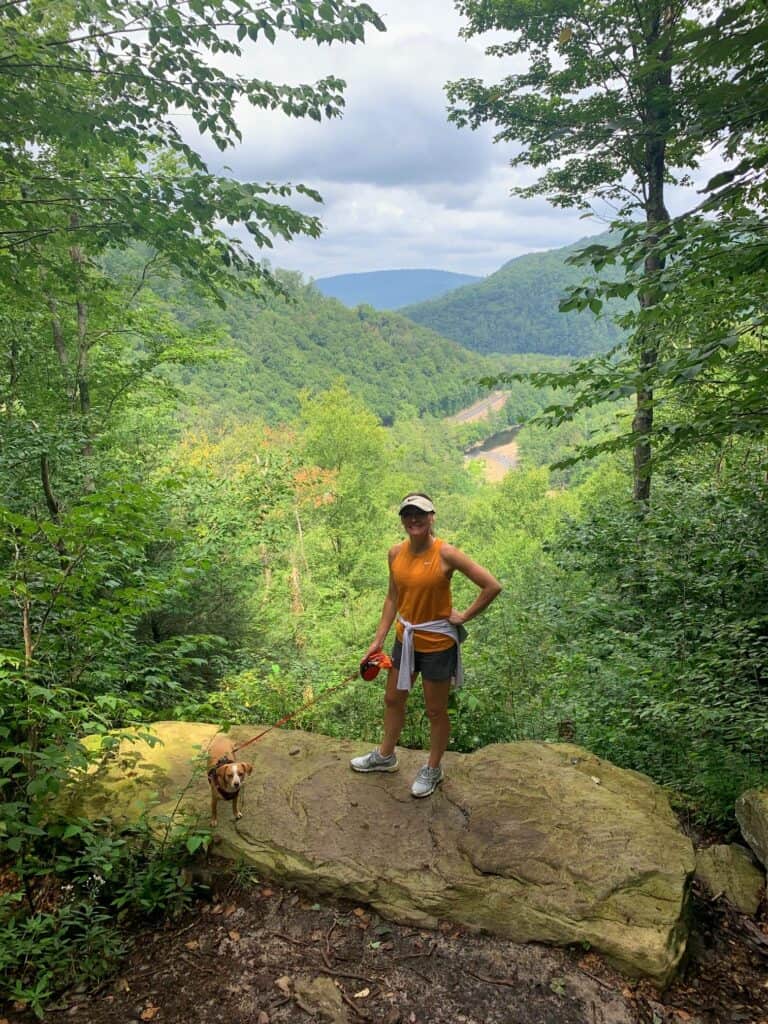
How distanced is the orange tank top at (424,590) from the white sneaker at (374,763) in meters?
1.13

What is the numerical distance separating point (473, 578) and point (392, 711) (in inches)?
53.0

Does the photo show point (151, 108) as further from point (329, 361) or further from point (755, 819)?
point (329, 361)

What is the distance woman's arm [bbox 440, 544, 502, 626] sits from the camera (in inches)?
136

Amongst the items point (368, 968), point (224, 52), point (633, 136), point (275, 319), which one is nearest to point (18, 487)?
point (224, 52)

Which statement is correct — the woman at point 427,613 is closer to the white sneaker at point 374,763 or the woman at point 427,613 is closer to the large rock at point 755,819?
the white sneaker at point 374,763

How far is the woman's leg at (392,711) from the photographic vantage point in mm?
4004

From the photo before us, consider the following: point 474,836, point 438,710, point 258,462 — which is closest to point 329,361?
point 258,462

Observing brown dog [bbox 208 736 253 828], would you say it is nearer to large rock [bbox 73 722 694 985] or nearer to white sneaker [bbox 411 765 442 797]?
large rock [bbox 73 722 694 985]

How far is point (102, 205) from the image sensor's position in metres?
4.37

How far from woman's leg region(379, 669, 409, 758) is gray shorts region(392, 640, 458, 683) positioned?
0.21m

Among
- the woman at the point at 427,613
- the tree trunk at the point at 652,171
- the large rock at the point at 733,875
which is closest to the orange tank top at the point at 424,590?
the woman at the point at 427,613

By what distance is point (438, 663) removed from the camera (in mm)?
3771

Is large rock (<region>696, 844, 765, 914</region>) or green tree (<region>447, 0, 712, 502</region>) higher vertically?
green tree (<region>447, 0, 712, 502</region>)

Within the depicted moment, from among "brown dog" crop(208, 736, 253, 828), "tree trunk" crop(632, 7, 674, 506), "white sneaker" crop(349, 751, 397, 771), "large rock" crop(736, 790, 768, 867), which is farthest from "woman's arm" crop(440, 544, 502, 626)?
"tree trunk" crop(632, 7, 674, 506)
